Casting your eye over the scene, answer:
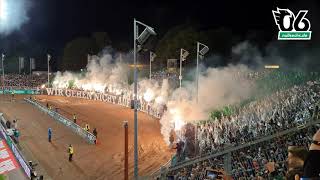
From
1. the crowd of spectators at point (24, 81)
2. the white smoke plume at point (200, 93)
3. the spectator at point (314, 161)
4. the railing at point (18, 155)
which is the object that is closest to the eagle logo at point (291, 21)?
the white smoke plume at point (200, 93)

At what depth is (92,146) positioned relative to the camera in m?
29.0

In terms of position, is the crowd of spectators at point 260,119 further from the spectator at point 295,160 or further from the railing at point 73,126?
the railing at point 73,126

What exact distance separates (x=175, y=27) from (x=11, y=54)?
6473cm

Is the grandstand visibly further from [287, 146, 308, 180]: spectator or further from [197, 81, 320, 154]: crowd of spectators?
[287, 146, 308, 180]: spectator

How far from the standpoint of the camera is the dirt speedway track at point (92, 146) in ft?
75.5

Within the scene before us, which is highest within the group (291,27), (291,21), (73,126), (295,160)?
(291,21)

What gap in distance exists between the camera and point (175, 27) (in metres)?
72.2

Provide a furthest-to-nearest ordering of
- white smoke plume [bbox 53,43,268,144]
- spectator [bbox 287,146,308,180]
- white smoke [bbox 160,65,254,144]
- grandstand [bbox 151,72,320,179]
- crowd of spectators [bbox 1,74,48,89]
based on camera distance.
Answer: crowd of spectators [bbox 1,74,48,89], white smoke plume [bbox 53,43,268,144], white smoke [bbox 160,65,254,144], grandstand [bbox 151,72,320,179], spectator [bbox 287,146,308,180]

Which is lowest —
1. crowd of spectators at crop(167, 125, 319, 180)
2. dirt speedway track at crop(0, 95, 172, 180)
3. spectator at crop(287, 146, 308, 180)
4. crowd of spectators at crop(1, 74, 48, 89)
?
dirt speedway track at crop(0, 95, 172, 180)

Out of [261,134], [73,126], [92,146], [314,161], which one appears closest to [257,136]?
[261,134]

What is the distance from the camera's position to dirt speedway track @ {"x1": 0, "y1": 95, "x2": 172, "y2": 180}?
2300cm

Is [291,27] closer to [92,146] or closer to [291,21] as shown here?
[291,21]

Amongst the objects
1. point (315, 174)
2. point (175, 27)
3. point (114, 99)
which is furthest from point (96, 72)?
point (315, 174)

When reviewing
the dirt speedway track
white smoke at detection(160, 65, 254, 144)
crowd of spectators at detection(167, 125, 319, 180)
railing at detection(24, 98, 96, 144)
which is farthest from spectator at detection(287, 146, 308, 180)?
railing at detection(24, 98, 96, 144)
